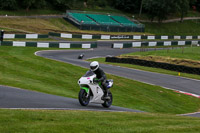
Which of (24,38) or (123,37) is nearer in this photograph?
(24,38)

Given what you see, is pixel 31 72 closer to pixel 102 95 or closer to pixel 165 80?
pixel 102 95

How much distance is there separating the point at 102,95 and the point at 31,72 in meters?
10.1

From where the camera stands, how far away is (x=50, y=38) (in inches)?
2275

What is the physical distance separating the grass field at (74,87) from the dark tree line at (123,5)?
5508cm

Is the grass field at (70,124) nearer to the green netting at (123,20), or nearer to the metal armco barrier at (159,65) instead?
the metal armco barrier at (159,65)

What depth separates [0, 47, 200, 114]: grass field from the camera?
18.4 meters

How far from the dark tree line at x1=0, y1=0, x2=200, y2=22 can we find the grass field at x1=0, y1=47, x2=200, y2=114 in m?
55.1

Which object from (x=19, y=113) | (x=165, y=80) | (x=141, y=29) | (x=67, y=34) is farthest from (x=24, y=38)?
(x=19, y=113)

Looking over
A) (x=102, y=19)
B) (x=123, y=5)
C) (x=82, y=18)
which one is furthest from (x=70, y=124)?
(x=123, y=5)

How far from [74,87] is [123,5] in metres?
83.1

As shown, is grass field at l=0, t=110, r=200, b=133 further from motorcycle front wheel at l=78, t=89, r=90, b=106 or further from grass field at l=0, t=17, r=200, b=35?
grass field at l=0, t=17, r=200, b=35

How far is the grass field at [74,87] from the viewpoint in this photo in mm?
18375

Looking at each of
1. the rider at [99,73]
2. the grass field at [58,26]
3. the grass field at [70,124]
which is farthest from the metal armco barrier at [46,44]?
the grass field at [70,124]

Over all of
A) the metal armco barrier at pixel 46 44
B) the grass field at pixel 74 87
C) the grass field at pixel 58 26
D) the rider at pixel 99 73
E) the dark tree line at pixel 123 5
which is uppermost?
the dark tree line at pixel 123 5
